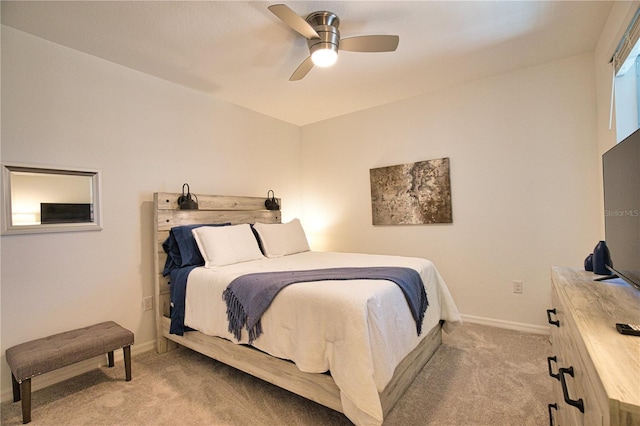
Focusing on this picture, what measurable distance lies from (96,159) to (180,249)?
39.5 inches

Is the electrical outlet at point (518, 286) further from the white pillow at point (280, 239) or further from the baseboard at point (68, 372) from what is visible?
the baseboard at point (68, 372)

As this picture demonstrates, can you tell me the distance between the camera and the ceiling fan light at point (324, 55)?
204 cm

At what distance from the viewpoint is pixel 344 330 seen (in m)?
1.48

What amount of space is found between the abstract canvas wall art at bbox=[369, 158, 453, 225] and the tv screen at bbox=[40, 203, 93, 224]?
2.97 metres

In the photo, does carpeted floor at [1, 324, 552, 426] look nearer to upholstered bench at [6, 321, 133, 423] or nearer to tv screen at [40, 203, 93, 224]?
upholstered bench at [6, 321, 133, 423]

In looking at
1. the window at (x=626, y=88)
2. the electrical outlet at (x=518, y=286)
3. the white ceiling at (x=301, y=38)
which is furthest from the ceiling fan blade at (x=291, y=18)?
the electrical outlet at (x=518, y=286)

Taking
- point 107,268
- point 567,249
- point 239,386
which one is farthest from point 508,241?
point 107,268

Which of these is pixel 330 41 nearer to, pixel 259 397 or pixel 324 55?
pixel 324 55

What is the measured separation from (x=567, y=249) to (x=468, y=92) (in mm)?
1818

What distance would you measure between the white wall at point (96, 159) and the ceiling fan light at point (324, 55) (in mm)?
1683

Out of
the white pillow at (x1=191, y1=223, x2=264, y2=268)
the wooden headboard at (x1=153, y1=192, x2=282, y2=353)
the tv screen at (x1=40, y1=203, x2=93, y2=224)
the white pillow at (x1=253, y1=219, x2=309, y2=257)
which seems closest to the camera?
the tv screen at (x1=40, y1=203, x2=93, y2=224)

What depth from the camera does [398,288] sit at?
1838 millimetres

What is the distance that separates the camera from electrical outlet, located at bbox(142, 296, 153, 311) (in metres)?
2.69

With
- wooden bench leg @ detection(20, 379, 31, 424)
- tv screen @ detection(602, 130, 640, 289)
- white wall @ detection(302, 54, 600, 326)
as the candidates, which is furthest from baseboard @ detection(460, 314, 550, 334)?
wooden bench leg @ detection(20, 379, 31, 424)
